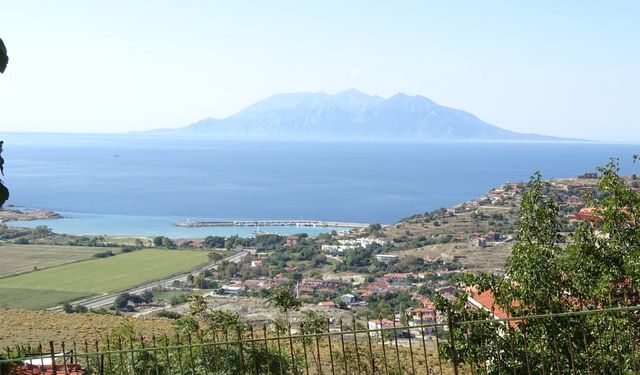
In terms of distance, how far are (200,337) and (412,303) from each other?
14101 mm

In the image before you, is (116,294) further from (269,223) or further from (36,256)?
(269,223)

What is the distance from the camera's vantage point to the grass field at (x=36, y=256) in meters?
40.5

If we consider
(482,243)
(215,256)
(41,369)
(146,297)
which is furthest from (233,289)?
(41,369)

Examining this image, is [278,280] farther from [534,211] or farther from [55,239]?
[534,211]

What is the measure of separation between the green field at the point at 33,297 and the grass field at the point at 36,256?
20.9 feet

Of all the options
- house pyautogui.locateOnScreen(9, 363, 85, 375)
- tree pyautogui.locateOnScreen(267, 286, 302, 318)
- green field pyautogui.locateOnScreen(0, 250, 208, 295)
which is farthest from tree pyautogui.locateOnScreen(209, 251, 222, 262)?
house pyautogui.locateOnScreen(9, 363, 85, 375)

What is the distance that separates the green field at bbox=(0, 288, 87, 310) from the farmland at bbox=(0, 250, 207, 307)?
9 cm

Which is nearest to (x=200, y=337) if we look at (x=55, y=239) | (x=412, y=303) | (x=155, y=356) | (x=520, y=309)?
(x=155, y=356)

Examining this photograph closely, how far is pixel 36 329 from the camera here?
1136cm

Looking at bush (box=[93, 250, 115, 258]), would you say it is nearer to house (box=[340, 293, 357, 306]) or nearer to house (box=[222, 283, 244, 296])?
house (box=[222, 283, 244, 296])

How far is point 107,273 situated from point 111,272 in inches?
16.5

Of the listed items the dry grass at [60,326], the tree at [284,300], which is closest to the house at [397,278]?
the dry grass at [60,326]

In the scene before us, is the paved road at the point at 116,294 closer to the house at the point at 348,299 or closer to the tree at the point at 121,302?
the tree at the point at 121,302

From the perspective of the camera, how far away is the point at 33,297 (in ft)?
100
